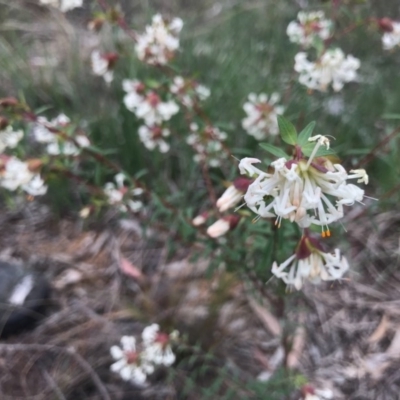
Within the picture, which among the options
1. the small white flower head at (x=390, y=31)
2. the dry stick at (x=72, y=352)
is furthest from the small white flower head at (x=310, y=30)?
the dry stick at (x=72, y=352)

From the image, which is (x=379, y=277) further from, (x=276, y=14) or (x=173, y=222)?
(x=276, y=14)

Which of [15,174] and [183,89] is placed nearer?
[15,174]

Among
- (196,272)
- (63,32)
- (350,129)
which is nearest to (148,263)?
(196,272)

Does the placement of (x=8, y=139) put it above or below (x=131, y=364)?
above

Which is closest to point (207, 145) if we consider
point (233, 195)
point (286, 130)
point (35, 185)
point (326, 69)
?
point (326, 69)

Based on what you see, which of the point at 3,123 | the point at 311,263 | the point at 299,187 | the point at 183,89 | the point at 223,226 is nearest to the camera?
the point at 299,187

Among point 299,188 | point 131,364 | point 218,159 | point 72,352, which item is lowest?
point 72,352

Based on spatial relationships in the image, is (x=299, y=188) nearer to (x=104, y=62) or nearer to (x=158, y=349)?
(x=158, y=349)
